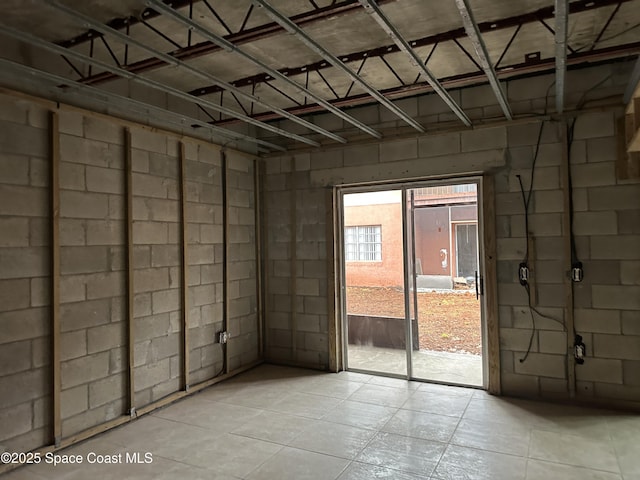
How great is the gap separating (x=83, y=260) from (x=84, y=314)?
0.47 metres

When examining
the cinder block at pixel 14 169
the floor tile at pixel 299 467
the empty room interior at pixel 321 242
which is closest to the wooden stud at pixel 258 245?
the empty room interior at pixel 321 242

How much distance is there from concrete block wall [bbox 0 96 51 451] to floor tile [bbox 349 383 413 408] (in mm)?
2837

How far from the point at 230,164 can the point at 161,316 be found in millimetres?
2062

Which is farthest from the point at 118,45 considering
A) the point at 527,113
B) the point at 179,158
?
the point at 527,113

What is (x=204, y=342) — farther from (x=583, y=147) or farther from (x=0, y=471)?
(x=583, y=147)

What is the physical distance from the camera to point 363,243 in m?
5.21

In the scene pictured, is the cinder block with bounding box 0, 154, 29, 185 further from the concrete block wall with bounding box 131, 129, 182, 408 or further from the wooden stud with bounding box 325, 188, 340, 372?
the wooden stud with bounding box 325, 188, 340, 372

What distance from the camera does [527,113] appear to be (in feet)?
13.9

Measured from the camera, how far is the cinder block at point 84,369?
134 inches

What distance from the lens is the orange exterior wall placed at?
16.3 ft

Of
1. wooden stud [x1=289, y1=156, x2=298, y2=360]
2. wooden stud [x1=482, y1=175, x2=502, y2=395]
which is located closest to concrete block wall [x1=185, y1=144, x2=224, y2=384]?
wooden stud [x1=289, y1=156, x2=298, y2=360]

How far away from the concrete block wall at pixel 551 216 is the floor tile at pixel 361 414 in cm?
140

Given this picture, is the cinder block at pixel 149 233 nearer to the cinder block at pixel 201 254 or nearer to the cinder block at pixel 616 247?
the cinder block at pixel 201 254

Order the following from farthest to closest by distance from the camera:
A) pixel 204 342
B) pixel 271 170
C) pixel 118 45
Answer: pixel 271 170, pixel 204 342, pixel 118 45
